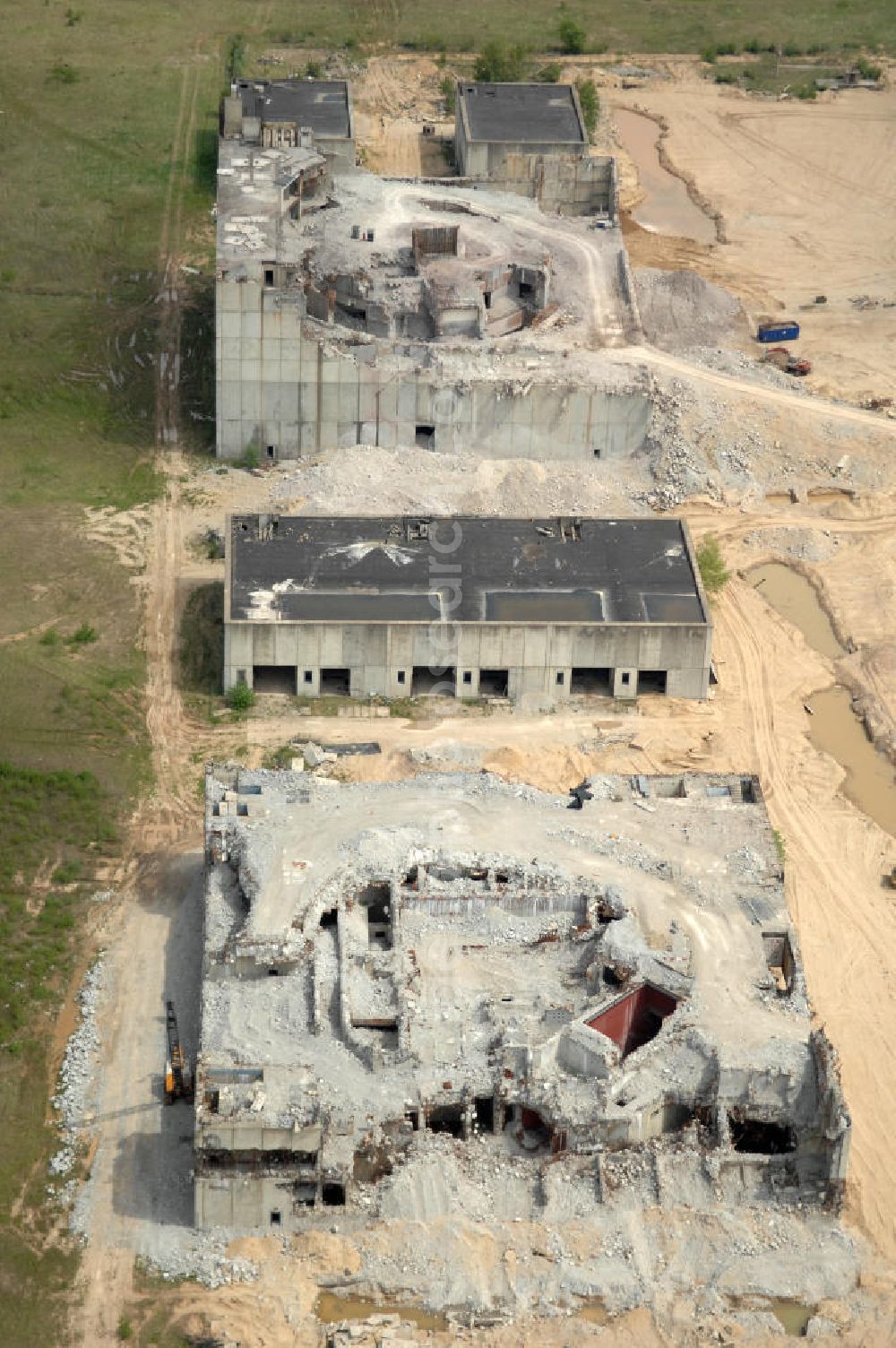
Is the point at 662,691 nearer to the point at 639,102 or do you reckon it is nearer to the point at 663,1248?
the point at 663,1248

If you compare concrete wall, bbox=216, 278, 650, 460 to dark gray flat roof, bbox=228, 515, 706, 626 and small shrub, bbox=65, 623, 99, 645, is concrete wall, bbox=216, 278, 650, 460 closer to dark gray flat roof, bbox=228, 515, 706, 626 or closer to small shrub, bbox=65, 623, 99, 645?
dark gray flat roof, bbox=228, 515, 706, 626

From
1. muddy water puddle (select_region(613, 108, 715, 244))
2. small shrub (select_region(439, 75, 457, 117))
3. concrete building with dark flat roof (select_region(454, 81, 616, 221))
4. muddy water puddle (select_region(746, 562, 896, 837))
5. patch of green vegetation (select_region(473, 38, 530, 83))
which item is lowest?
muddy water puddle (select_region(746, 562, 896, 837))

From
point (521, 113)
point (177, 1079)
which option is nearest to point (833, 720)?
point (177, 1079)

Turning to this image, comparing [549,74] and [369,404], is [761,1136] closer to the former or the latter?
[369,404]

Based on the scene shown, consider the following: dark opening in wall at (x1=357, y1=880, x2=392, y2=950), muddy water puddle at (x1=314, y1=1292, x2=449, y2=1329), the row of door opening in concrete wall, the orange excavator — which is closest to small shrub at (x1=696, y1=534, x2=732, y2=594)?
the row of door opening in concrete wall

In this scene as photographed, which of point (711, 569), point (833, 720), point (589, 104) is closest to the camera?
point (833, 720)

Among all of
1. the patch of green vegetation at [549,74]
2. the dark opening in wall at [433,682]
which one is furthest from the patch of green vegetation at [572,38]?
the dark opening in wall at [433,682]
